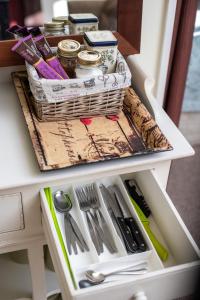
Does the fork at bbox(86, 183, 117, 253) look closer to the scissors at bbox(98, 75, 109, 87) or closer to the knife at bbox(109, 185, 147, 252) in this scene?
the knife at bbox(109, 185, 147, 252)

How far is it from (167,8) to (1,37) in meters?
0.59

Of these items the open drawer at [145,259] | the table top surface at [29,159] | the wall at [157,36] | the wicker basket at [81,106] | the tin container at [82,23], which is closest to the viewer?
the open drawer at [145,259]

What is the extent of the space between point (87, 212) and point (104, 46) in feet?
1.39

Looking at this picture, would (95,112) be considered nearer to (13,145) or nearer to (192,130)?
(13,145)

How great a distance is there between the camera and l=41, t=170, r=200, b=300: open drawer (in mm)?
695

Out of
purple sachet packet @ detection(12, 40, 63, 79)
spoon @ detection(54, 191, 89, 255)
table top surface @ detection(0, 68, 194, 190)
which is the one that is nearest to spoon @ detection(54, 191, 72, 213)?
spoon @ detection(54, 191, 89, 255)

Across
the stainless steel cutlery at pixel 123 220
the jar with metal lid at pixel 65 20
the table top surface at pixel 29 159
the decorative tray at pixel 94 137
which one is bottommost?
the stainless steel cutlery at pixel 123 220

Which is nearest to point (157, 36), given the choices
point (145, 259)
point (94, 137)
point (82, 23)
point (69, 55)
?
point (82, 23)

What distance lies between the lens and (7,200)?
85 cm

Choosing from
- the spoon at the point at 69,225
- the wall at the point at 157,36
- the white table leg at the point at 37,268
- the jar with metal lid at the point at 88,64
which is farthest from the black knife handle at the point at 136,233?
the wall at the point at 157,36

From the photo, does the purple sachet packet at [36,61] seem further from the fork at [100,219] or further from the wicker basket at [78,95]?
the fork at [100,219]

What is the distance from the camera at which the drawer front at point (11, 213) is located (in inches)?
33.4

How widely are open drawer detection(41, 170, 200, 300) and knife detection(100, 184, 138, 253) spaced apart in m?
0.02

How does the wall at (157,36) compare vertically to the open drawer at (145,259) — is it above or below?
above
